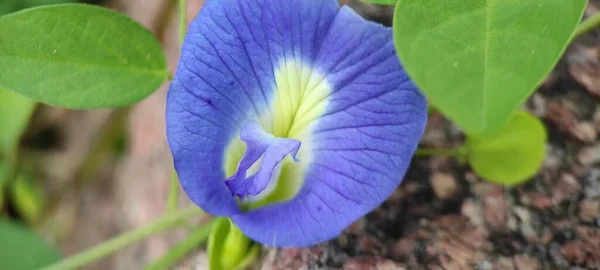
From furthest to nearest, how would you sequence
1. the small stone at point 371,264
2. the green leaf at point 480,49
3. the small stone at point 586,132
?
the small stone at point 586,132 < the small stone at point 371,264 < the green leaf at point 480,49

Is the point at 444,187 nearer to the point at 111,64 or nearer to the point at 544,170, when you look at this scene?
the point at 544,170

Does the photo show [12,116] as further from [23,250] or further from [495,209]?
[495,209]

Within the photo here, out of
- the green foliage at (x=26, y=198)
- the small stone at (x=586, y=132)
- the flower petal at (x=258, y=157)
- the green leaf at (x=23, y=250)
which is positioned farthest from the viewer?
the green foliage at (x=26, y=198)

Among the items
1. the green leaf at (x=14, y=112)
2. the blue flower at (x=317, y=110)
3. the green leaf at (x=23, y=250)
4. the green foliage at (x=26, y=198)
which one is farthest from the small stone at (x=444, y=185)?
the green foliage at (x=26, y=198)

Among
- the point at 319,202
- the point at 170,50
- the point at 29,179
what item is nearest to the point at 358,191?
the point at 319,202

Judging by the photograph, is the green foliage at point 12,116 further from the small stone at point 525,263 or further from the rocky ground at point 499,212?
the small stone at point 525,263
